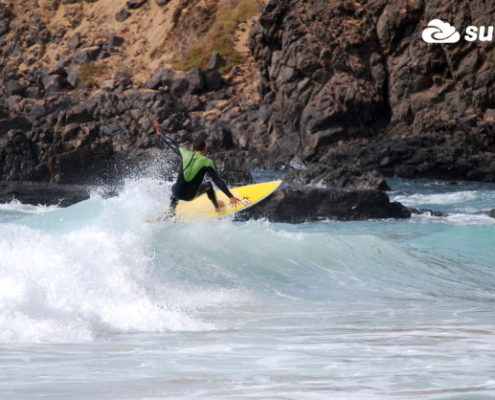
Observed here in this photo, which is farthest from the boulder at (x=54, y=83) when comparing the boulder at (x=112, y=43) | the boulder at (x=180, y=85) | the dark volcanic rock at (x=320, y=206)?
the dark volcanic rock at (x=320, y=206)

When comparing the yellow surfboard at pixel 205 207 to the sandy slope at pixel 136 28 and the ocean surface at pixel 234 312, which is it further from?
the sandy slope at pixel 136 28

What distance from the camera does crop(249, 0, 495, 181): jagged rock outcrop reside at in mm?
27953

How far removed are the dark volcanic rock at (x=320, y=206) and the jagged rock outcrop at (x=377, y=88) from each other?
1123 cm

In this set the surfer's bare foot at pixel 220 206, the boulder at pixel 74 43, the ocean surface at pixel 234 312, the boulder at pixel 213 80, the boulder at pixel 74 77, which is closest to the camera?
the ocean surface at pixel 234 312

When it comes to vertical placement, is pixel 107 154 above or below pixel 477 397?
below

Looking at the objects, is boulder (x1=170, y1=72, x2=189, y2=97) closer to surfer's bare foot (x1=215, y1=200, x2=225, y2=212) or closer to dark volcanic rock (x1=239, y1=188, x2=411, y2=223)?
dark volcanic rock (x1=239, y1=188, x2=411, y2=223)

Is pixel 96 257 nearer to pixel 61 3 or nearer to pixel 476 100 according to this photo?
pixel 476 100

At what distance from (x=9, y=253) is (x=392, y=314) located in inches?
166

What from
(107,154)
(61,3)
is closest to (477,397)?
(107,154)

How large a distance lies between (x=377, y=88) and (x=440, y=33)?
10.8 feet

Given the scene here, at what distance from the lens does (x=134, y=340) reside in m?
5.86

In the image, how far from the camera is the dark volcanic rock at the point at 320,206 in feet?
50.9

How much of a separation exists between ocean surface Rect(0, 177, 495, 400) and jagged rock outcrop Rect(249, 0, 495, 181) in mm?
14383

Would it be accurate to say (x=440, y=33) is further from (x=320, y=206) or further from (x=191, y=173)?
(x=191, y=173)
